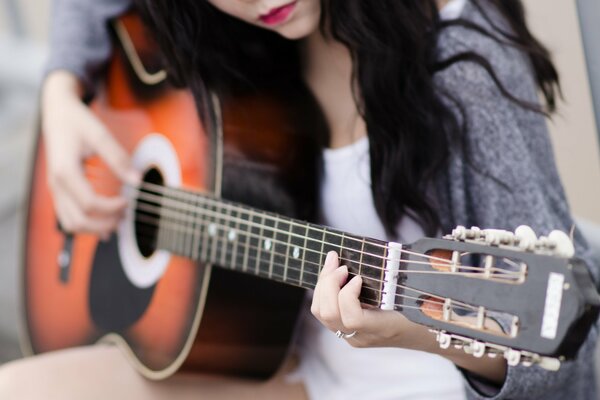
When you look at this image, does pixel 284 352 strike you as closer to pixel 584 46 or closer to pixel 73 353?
pixel 73 353

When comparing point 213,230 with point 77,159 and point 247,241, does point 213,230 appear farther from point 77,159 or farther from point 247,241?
point 77,159

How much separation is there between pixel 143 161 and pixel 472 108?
0.47 metres

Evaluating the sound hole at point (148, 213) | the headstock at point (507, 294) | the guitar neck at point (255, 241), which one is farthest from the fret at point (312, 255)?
the sound hole at point (148, 213)

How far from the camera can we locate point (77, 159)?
4.30 feet

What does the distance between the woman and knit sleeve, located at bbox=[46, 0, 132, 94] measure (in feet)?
0.72

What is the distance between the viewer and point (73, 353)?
121cm

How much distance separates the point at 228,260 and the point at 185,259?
10 cm

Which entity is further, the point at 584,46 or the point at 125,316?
the point at 125,316

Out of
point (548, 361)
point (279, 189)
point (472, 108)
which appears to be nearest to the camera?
point (548, 361)

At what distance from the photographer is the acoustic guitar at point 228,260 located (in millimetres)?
714

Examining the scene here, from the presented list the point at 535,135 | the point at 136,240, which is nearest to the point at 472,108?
the point at 535,135

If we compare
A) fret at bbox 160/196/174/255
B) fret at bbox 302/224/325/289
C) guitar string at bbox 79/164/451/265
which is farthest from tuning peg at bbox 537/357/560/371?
fret at bbox 160/196/174/255

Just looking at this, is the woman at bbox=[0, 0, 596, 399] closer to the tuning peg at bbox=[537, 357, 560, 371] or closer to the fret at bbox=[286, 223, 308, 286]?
the fret at bbox=[286, 223, 308, 286]

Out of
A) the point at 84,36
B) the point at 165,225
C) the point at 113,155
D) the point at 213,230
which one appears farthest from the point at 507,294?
the point at 84,36
